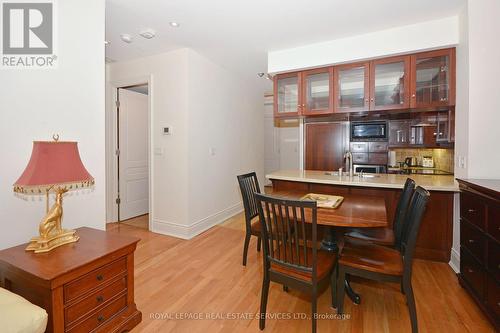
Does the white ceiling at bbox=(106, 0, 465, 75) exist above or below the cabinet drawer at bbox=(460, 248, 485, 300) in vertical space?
above

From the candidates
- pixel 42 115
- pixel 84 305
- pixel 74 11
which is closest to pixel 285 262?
pixel 84 305

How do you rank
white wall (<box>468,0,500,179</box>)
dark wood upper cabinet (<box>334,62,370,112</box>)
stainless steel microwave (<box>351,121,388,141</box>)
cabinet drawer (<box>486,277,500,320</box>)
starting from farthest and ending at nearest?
stainless steel microwave (<box>351,121,388,141</box>), dark wood upper cabinet (<box>334,62,370,112</box>), white wall (<box>468,0,500,179</box>), cabinet drawer (<box>486,277,500,320</box>)

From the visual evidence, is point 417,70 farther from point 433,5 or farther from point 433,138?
point 433,138

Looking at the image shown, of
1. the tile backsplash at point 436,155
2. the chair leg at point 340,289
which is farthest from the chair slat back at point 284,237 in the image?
the tile backsplash at point 436,155

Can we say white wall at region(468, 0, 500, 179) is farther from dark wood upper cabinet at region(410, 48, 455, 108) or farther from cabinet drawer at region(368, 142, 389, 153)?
cabinet drawer at region(368, 142, 389, 153)

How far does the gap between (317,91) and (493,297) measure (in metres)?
2.56

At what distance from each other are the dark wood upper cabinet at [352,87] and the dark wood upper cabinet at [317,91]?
0.09 meters

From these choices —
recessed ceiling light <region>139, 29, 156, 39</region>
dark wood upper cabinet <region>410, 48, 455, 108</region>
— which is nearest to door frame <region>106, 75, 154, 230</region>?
recessed ceiling light <region>139, 29, 156, 39</region>

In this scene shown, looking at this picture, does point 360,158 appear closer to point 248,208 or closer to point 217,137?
point 217,137

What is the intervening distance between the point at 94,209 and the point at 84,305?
2.78ft

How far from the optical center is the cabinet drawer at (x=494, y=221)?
1580 millimetres

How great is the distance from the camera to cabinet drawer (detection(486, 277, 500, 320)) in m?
1.58

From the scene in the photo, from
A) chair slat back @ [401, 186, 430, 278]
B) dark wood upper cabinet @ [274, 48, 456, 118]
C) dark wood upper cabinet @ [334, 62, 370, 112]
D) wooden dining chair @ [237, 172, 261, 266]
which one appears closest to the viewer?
chair slat back @ [401, 186, 430, 278]

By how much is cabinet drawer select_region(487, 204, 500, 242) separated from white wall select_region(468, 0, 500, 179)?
0.73 metres
